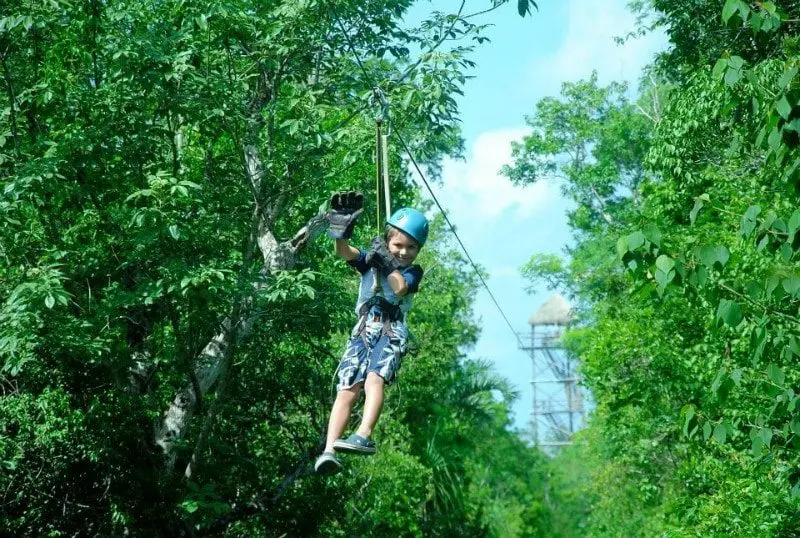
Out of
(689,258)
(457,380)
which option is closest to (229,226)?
(689,258)

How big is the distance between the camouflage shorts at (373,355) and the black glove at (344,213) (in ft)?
2.39

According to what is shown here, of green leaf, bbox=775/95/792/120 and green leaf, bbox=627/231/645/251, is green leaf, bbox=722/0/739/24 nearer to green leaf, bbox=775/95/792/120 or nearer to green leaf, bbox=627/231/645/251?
green leaf, bbox=775/95/792/120

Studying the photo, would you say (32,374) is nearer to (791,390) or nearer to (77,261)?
(77,261)

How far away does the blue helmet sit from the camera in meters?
6.75

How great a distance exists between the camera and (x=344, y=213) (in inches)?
256

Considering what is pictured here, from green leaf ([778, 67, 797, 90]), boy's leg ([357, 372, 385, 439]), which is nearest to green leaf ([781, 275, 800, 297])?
green leaf ([778, 67, 797, 90])

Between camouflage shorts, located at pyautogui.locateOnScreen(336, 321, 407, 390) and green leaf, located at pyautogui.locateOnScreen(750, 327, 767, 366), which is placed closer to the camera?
green leaf, located at pyautogui.locateOnScreen(750, 327, 767, 366)

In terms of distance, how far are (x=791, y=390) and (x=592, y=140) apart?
2800cm

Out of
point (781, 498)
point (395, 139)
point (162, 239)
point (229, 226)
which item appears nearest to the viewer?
point (162, 239)

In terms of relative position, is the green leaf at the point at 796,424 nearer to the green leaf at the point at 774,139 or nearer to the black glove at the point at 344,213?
the green leaf at the point at 774,139

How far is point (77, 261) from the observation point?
1317 centimetres

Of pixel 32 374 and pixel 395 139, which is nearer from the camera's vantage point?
pixel 32 374

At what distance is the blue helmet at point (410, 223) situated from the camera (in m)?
6.75

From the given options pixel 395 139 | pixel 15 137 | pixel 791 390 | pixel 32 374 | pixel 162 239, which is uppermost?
pixel 395 139
